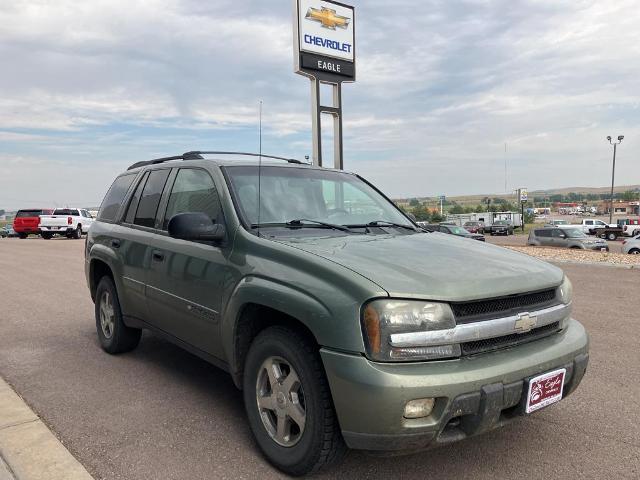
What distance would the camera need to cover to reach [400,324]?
241 cm

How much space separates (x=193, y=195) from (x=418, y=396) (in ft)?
7.81

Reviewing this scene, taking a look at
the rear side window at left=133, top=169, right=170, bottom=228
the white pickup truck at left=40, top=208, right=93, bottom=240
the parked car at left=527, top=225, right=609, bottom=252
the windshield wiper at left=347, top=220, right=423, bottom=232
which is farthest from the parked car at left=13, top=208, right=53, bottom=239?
the windshield wiper at left=347, top=220, right=423, bottom=232

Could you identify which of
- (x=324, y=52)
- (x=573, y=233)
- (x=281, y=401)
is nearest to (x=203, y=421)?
(x=281, y=401)

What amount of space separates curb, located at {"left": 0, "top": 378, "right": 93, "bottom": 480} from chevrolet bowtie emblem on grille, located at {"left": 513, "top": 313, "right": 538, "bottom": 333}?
7.80 ft

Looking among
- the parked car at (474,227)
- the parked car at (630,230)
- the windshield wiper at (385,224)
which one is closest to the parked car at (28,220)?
the windshield wiper at (385,224)

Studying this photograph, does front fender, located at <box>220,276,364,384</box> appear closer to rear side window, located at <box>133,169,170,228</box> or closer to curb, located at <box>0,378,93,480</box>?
curb, located at <box>0,378,93,480</box>

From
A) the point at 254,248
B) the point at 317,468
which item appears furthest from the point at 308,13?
the point at 317,468

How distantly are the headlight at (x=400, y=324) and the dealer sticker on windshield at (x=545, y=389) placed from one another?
0.52 meters

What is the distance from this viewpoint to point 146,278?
426 cm

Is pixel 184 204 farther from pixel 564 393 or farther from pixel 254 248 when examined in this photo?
pixel 564 393

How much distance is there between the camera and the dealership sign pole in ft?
48.8

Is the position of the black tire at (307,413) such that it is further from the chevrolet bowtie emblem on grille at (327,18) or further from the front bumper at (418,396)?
the chevrolet bowtie emblem on grille at (327,18)

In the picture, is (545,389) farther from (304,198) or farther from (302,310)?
(304,198)

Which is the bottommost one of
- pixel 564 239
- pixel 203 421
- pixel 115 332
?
pixel 564 239
